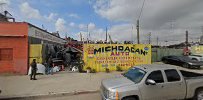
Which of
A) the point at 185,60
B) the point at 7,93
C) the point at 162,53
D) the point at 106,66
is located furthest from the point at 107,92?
the point at 162,53

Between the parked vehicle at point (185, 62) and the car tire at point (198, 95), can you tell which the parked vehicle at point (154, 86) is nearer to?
the car tire at point (198, 95)

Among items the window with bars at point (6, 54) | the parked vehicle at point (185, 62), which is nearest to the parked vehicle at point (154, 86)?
the window with bars at point (6, 54)

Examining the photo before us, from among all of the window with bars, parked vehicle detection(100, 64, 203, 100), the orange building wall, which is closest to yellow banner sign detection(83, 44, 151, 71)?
the orange building wall

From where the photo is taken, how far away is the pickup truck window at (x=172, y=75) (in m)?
7.52

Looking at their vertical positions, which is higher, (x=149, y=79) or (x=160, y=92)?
(x=149, y=79)

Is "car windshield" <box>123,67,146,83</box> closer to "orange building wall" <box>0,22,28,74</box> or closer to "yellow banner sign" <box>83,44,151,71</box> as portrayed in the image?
"yellow banner sign" <box>83,44,151,71</box>

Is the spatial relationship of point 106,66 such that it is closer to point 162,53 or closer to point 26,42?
point 26,42

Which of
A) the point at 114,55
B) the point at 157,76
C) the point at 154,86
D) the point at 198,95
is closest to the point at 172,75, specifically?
the point at 157,76

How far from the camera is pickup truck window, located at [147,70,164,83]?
24.1ft

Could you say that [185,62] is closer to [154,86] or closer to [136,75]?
[136,75]

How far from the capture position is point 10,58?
18.1 m

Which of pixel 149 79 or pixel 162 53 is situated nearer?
pixel 149 79

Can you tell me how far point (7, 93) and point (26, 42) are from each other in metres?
8.37

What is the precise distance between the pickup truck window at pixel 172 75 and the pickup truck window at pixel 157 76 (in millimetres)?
271
